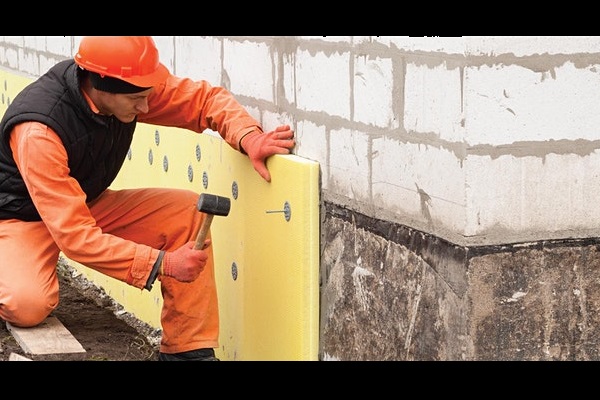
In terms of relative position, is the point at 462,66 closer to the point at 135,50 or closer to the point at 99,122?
the point at 135,50

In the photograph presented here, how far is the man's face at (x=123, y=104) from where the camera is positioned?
4.16m

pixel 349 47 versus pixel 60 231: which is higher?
pixel 349 47

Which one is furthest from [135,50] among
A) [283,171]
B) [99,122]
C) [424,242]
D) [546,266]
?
[546,266]

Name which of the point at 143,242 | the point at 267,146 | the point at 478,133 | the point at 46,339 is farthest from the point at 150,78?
the point at 478,133

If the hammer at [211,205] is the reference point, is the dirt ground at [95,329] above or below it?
below

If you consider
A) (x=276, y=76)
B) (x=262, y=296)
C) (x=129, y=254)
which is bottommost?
(x=262, y=296)

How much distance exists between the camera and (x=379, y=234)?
11.7ft

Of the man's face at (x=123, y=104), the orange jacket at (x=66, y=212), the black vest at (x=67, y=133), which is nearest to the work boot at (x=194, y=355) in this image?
the orange jacket at (x=66, y=212)

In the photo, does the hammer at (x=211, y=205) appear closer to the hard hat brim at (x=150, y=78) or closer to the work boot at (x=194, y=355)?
the hard hat brim at (x=150, y=78)

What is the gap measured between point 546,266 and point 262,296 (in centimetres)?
156

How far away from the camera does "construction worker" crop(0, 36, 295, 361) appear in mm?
4070

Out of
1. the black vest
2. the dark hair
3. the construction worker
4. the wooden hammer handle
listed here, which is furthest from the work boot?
the dark hair

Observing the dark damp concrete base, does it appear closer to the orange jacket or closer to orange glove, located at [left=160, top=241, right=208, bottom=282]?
orange glove, located at [left=160, top=241, right=208, bottom=282]

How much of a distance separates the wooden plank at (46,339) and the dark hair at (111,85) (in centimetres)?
108
